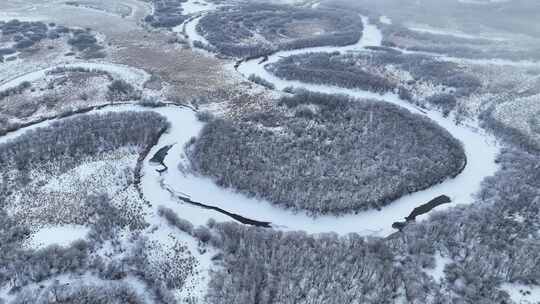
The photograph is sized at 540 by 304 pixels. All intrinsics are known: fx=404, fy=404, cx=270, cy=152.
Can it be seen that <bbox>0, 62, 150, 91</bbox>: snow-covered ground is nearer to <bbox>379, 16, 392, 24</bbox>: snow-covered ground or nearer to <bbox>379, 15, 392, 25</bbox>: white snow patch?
<bbox>379, 15, 392, 25</bbox>: white snow patch

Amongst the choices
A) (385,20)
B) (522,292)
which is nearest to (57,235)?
(522,292)

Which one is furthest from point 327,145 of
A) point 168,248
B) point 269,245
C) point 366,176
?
point 168,248

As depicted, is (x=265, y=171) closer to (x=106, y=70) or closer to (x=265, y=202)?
(x=265, y=202)

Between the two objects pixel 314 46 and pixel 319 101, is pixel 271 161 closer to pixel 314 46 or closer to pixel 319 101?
pixel 319 101

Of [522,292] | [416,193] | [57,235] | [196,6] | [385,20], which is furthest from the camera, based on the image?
[196,6]

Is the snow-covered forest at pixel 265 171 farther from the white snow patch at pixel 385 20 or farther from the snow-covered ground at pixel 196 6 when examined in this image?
the snow-covered ground at pixel 196 6

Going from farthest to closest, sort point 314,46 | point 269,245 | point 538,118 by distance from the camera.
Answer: point 314,46
point 538,118
point 269,245

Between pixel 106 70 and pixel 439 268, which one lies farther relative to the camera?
pixel 106 70

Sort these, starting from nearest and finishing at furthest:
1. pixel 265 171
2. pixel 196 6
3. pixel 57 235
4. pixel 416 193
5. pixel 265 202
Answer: pixel 57 235, pixel 265 202, pixel 416 193, pixel 265 171, pixel 196 6

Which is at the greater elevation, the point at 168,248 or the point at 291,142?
the point at 291,142

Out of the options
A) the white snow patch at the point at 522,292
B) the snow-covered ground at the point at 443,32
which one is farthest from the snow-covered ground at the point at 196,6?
the white snow patch at the point at 522,292

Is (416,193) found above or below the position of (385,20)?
below
